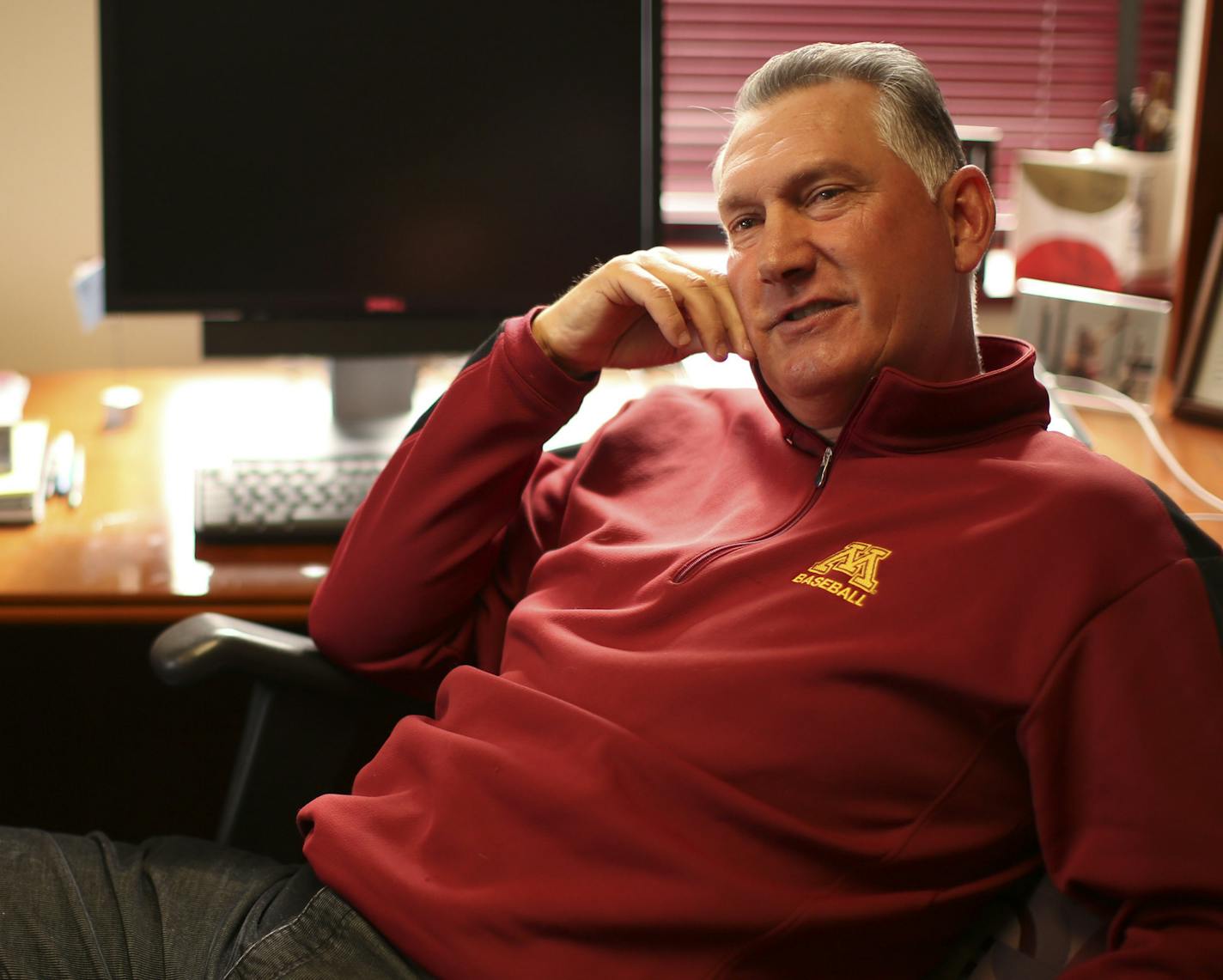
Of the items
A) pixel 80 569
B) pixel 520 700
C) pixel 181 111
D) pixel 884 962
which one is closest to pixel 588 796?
pixel 520 700

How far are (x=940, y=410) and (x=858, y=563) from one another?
151 millimetres

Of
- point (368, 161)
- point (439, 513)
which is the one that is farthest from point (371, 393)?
point (439, 513)

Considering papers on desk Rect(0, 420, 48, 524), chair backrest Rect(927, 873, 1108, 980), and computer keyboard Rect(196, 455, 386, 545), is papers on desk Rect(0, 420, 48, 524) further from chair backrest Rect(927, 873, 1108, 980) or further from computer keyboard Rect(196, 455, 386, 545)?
chair backrest Rect(927, 873, 1108, 980)

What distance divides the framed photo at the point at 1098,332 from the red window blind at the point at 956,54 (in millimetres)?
496

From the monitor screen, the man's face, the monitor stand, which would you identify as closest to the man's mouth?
the man's face

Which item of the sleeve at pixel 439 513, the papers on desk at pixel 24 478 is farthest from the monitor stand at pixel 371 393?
the sleeve at pixel 439 513

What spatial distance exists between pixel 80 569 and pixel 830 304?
33.0 inches

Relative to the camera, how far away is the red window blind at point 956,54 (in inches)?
93.2

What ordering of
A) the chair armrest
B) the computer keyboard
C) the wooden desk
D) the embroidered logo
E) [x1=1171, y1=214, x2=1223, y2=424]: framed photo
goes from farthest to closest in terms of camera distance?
1. [x1=1171, y1=214, x2=1223, y2=424]: framed photo
2. the computer keyboard
3. the wooden desk
4. the chair armrest
5. the embroidered logo

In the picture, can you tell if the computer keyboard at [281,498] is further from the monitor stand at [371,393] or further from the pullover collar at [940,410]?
the pullover collar at [940,410]

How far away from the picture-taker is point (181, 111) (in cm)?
167

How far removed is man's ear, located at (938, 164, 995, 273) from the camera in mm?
1186

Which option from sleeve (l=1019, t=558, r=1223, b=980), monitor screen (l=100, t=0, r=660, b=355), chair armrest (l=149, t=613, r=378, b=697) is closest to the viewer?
sleeve (l=1019, t=558, r=1223, b=980)

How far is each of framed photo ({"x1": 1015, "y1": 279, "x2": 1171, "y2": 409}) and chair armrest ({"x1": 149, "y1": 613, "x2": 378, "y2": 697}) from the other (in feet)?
3.76
